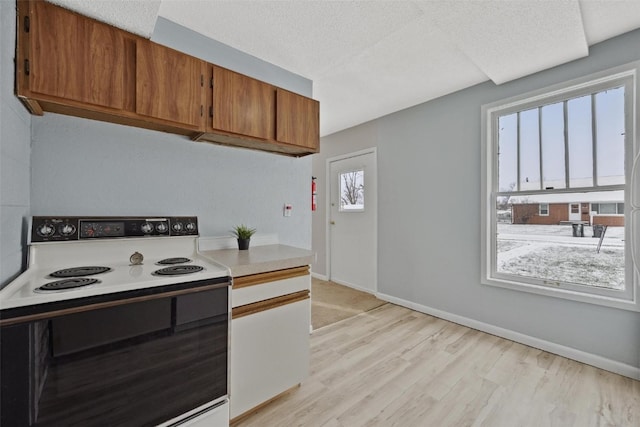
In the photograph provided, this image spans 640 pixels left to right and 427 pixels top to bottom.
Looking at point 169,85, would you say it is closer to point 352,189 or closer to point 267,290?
point 267,290

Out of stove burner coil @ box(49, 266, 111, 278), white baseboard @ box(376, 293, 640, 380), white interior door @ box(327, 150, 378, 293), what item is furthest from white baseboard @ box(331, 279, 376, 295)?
stove burner coil @ box(49, 266, 111, 278)

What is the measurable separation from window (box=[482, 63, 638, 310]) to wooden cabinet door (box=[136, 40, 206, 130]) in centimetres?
270

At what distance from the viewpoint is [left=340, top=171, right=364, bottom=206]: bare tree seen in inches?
165

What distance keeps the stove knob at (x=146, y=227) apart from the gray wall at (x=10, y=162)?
19.8 inches

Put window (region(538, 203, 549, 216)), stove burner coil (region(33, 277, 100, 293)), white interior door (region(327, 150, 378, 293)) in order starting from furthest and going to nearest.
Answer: white interior door (region(327, 150, 378, 293)) → window (region(538, 203, 549, 216)) → stove burner coil (region(33, 277, 100, 293))

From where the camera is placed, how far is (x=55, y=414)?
3.27ft

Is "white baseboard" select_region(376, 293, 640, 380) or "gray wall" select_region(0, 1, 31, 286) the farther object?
"white baseboard" select_region(376, 293, 640, 380)

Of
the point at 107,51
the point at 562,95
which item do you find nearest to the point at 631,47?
the point at 562,95

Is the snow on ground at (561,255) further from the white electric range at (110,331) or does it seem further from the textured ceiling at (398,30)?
the white electric range at (110,331)

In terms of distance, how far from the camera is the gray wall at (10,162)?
1.08 metres

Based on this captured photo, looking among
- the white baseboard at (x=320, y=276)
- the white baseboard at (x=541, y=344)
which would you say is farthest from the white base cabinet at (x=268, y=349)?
the white baseboard at (x=320, y=276)

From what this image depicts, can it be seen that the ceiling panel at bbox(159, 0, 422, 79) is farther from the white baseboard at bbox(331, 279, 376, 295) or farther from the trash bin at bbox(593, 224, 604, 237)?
the white baseboard at bbox(331, 279, 376, 295)

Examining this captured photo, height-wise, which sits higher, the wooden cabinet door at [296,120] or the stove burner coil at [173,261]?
the wooden cabinet door at [296,120]

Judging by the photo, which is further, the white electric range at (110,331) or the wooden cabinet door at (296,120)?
the wooden cabinet door at (296,120)
